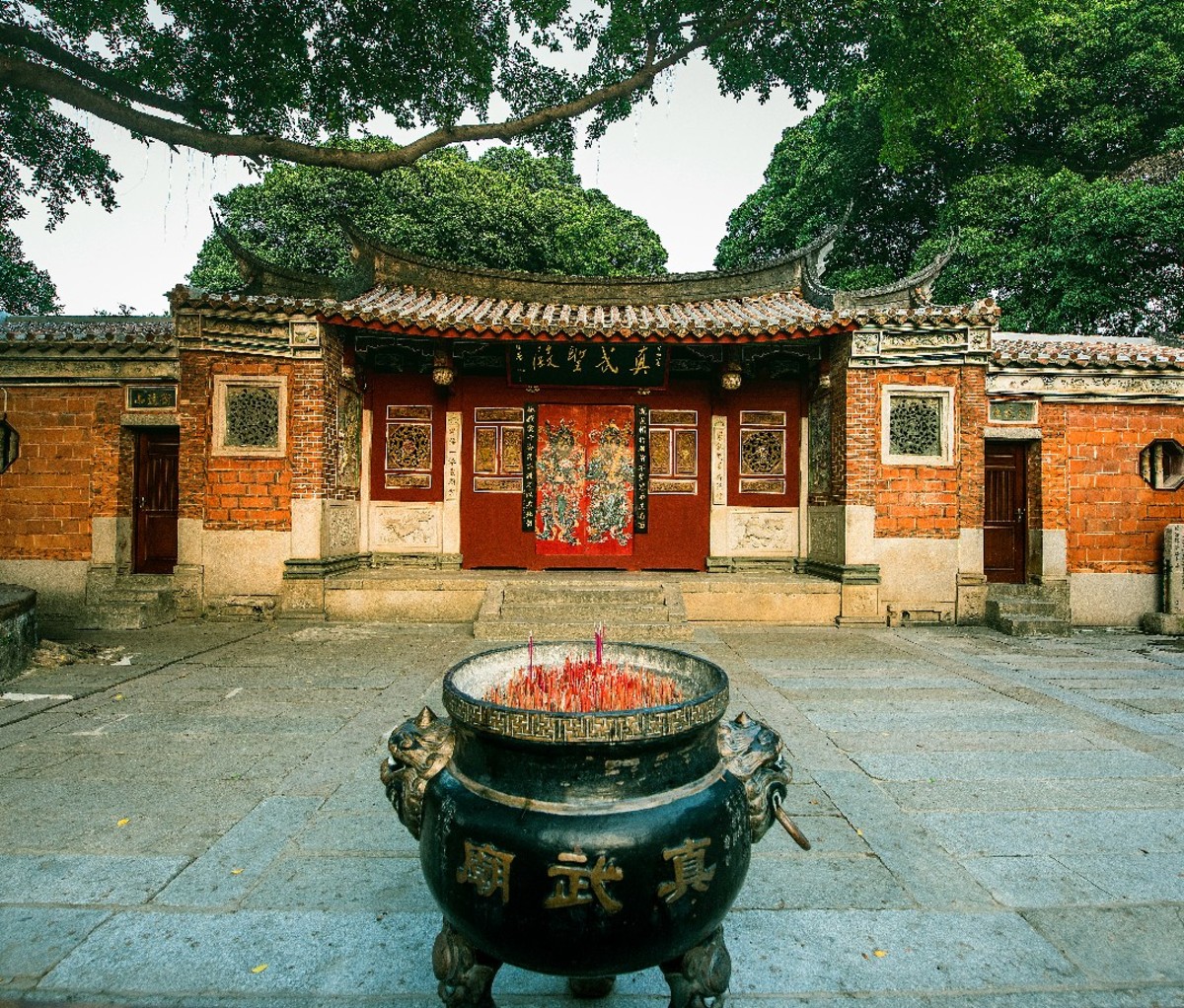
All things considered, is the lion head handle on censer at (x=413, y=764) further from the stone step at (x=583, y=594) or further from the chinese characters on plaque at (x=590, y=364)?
the chinese characters on plaque at (x=590, y=364)

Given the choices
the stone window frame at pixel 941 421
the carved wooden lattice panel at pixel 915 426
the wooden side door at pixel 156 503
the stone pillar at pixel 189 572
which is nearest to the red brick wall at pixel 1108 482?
the stone window frame at pixel 941 421

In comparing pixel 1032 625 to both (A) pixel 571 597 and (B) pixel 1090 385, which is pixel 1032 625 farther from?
(A) pixel 571 597

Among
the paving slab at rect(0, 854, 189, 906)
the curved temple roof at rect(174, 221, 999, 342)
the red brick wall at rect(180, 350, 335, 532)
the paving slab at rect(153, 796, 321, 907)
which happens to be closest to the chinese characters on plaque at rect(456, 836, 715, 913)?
the paving slab at rect(153, 796, 321, 907)

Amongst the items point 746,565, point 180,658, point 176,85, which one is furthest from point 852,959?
point 176,85

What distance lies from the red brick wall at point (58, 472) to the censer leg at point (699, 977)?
29.0 ft

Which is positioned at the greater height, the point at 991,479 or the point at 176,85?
the point at 176,85

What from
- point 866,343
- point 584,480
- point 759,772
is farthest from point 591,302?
point 759,772

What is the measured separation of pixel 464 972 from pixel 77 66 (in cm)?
767

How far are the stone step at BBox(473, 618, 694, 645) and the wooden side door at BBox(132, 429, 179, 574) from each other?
4364 mm

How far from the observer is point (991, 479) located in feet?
27.4

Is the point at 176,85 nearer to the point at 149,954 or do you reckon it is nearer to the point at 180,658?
the point at 180,658

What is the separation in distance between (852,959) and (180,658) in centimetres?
609

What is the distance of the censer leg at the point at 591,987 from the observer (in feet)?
5.96

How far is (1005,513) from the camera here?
838 centimetres
